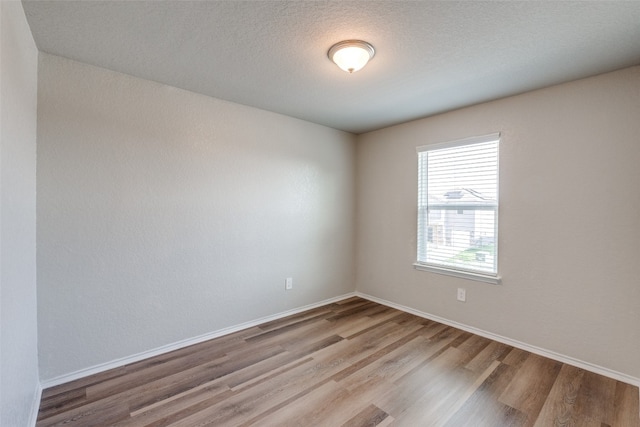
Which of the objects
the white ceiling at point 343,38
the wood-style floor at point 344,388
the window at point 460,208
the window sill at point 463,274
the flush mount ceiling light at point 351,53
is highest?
the white ceiling at point 343,38

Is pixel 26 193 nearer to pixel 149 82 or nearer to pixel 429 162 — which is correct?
pixel 149 82

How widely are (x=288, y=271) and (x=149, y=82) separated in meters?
2.28

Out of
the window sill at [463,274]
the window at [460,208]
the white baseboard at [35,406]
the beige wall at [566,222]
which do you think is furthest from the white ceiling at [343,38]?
the white baseboard at [35,406]

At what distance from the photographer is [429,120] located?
10.9ft

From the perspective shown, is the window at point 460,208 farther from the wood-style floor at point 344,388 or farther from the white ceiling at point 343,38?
the wood-style floor at point 344,388

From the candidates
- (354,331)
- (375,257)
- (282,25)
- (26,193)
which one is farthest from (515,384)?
(26,193)

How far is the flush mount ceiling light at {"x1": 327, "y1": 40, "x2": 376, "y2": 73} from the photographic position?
1.86 meters

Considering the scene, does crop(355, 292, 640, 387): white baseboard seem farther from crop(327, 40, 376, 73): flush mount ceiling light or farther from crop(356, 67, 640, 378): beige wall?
crop(327, 40, 376, 73): flush mount ceiling light

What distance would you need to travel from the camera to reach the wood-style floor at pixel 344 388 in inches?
69.7

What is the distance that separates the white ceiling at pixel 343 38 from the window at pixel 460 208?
0.66 m

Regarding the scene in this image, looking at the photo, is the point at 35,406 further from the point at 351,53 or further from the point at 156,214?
the point at 351,53

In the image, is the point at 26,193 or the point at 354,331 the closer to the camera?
the point at 26,193

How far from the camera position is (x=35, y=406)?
1799mm

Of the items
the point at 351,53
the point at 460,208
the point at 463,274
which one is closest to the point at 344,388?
the point at 463,274
